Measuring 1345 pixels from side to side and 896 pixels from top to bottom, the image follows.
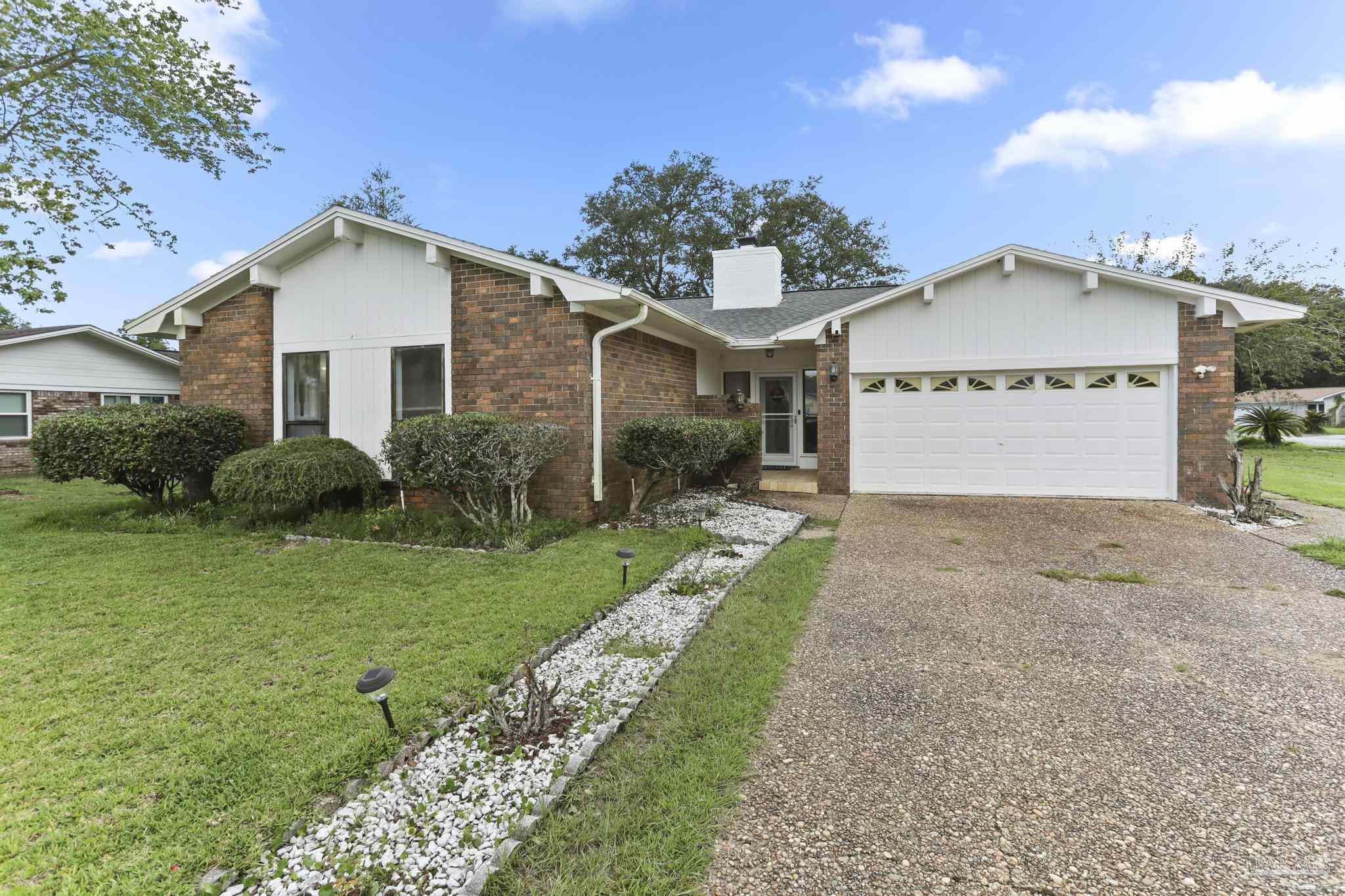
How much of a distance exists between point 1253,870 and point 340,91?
66.7 ft

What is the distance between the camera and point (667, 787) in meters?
2.38

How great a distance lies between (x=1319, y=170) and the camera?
1525 cm

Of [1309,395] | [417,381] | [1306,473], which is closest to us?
[417,381]

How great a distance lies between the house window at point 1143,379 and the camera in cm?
875

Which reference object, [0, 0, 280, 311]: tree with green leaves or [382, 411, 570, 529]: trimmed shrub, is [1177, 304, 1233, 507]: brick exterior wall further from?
[0, 0, 280, 311]: tree with green leaves

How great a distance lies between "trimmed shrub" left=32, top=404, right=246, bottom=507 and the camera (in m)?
7.53

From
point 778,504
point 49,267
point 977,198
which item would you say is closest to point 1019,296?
point 778,504

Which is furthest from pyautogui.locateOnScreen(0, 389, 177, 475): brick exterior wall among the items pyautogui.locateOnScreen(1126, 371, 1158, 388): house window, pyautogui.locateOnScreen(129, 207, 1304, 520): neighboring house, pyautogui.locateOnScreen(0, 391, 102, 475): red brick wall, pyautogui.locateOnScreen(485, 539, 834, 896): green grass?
pyautogui.locateOnScreen(1126, 371, 1158, 388): house window

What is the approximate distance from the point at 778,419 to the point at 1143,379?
6.00 m

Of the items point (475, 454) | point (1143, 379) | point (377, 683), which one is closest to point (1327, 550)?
point (1143, 379)

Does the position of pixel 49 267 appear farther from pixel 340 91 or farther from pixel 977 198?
pixel 977 198

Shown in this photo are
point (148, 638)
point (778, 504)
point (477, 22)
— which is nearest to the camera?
point (148, 638)

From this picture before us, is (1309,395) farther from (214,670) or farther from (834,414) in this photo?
(214,670)

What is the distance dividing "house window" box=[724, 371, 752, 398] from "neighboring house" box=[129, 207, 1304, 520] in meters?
1.75
